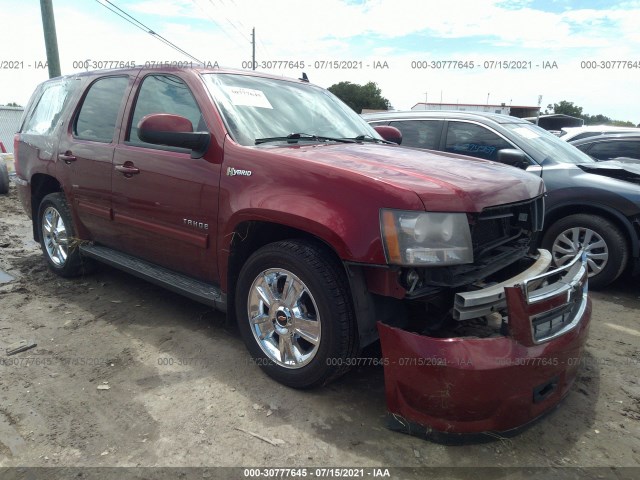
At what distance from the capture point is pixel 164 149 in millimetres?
3320

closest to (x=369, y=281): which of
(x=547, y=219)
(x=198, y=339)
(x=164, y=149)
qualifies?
(x=198, y=339)

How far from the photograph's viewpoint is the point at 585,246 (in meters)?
4.62

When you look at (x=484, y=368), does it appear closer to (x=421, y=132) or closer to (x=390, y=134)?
(x=390, y=134)

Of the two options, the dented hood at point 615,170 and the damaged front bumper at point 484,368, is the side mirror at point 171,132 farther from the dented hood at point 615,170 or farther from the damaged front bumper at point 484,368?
the dented hood at point 615,170

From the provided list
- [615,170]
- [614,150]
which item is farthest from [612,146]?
[615,170]

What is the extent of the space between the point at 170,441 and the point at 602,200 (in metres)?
4.33

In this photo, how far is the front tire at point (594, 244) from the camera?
446cm

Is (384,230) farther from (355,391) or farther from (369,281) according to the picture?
(355,391)

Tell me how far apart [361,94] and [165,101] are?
208ft

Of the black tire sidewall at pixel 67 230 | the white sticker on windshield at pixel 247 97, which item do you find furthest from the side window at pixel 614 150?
the black tire sidewall at pixel 67 230

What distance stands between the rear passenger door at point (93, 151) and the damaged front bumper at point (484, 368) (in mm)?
2752

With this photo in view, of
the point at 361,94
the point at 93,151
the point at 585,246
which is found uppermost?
the point at 361,94

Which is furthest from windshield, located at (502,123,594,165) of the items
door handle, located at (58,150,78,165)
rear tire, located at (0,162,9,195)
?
rear tire, located at (0,162,9,195)

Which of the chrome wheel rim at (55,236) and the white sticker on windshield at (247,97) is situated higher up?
the white sticker on windshield at (247,97)
